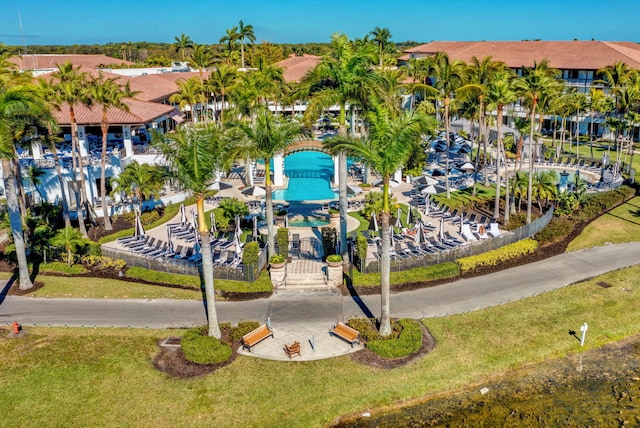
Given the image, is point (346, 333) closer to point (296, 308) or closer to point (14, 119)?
point (296, 308)

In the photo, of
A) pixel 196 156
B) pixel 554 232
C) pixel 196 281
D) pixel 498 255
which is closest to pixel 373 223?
pixel 498 255

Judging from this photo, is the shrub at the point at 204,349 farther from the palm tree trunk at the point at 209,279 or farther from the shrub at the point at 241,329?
the shrub at the point at 241,329

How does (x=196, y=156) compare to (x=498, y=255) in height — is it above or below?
above

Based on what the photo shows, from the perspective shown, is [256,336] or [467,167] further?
[467,167]

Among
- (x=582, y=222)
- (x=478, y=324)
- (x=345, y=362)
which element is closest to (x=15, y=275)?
(x=345, y=362)

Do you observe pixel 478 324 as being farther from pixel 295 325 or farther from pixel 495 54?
pixel 495 54

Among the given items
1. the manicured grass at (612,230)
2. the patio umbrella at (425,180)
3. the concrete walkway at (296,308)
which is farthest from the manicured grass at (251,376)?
the patio umbrella at (425,180)

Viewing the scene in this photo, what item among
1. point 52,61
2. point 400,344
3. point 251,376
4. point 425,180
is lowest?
point 251,376
